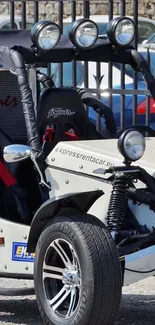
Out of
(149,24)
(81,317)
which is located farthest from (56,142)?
(149,24)

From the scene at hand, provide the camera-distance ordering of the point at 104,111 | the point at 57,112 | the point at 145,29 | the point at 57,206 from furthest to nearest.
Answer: the point at 145,29
the point at 104,111
the point at 57,112
the point at 57,206

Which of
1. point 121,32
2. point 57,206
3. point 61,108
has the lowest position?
point 57,206

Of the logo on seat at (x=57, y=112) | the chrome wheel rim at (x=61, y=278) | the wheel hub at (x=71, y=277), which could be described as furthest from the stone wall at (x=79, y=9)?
the wheel hub at (x=71, y=277)

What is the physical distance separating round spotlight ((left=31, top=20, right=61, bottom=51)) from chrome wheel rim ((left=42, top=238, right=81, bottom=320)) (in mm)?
1309

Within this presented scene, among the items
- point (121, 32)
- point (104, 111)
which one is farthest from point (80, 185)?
point (104, 111)

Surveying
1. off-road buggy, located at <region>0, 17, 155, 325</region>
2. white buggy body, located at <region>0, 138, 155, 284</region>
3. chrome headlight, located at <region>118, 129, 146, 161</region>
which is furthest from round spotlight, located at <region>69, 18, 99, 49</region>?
chrome headlight, located at <region>118, 129, 146, 161</region>

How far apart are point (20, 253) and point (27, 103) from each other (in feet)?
3.12

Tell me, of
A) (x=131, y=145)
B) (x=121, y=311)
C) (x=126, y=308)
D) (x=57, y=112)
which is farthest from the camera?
(x=126, y=308)

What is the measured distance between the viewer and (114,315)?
5.61 metres

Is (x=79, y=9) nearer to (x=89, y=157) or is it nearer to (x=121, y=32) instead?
(x=121, y=32)

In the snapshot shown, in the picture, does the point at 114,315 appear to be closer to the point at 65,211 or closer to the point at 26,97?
the point at 65,211

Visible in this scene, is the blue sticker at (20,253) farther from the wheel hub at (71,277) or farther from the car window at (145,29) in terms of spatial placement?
the car window at (145,29)

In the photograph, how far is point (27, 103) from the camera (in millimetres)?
6223

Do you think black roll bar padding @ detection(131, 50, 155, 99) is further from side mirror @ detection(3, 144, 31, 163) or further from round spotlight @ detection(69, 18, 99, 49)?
side mirror @ detection(3, 144, 31, 163)
